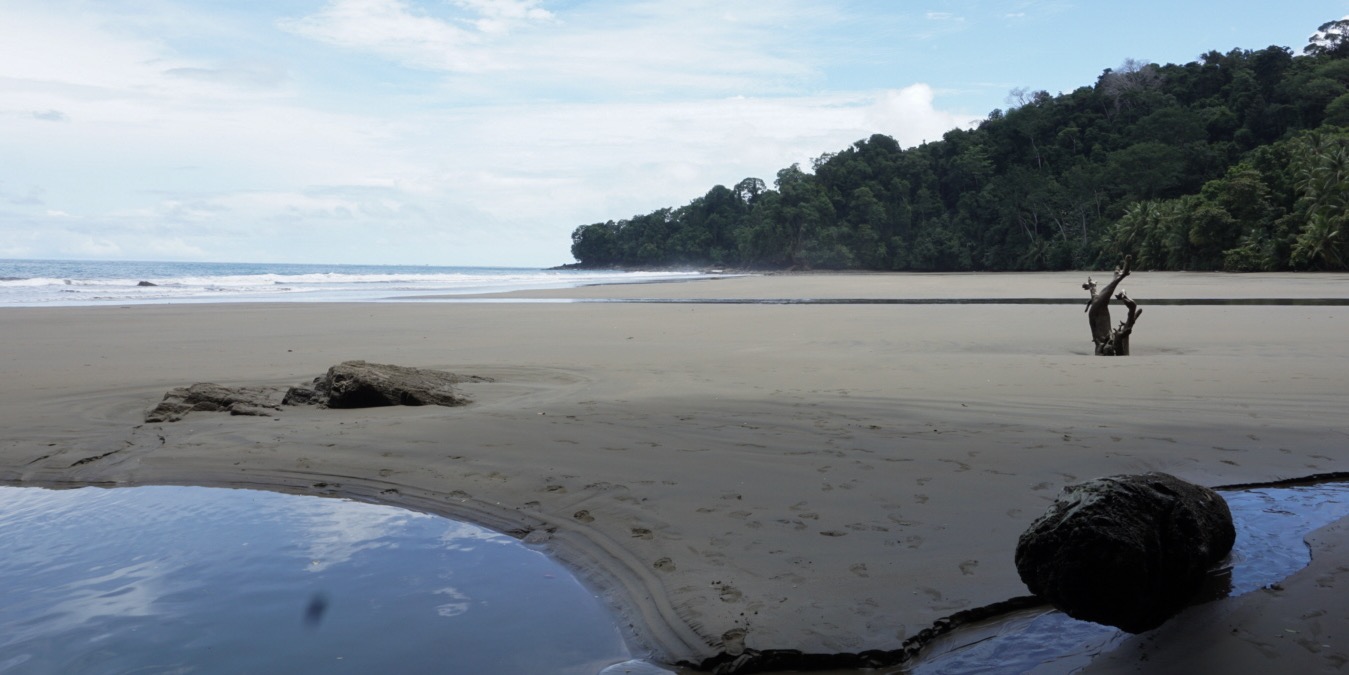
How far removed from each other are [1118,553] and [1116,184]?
239ft

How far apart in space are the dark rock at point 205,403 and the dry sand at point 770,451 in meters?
0.15

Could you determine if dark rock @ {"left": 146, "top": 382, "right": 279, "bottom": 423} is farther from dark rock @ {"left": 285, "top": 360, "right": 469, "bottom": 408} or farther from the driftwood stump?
the driftwood stump

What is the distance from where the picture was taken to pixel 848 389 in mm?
Result: 7648

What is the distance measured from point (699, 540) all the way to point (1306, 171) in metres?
50.4

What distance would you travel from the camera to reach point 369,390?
6.96m

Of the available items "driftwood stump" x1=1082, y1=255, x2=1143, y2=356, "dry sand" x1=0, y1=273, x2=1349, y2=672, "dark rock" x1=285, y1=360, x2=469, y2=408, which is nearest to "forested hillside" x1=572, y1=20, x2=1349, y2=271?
"driftwood stump" x1=1082, y1=255, x2=1143, y2=356

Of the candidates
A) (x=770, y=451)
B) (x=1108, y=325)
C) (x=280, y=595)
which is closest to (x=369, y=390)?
(x=770, y=451)

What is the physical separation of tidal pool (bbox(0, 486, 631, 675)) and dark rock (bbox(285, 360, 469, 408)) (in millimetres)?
2250

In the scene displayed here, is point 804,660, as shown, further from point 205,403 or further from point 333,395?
point 205,403

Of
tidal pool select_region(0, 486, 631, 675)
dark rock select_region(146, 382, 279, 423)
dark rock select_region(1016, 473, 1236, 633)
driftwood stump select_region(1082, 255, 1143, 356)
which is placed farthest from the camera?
driftwood stump select_region(1082, 255, 1143, 356)

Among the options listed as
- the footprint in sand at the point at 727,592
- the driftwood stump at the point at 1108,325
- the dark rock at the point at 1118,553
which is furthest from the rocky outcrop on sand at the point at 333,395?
the driftwood stump at the point at 1108,325

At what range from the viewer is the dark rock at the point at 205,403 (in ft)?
21.7

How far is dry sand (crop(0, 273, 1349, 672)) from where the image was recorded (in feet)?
10.3

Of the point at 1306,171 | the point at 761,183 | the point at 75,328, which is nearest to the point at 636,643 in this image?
the point at 75,328
